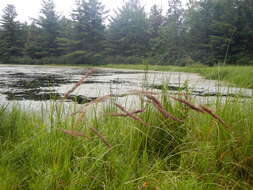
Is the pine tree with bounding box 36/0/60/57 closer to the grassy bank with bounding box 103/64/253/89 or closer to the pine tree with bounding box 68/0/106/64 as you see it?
the pine tree with bounding box 68/0/106/64

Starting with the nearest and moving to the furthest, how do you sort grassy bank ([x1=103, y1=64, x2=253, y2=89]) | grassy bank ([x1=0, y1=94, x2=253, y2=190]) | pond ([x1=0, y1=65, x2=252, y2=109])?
grassy bank ([x1=0, y1=94, x2=253, y2=190]), pond ([x1=0, y1=65, x2=252, y2=109]), grassy bank ([x1=103, y1=64, x2=253, y2=89])

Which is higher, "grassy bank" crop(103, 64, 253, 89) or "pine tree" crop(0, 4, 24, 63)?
"pine tree" crop(0, 4, 24, 63)

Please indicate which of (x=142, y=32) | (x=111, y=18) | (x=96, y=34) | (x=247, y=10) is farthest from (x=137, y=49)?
(x=247, y=10)

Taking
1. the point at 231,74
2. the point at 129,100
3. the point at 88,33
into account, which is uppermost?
the point at 88,33

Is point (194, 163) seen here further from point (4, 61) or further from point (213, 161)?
point (4, 61)

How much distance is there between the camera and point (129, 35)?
22.5 metres

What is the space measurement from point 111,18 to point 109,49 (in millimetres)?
5562

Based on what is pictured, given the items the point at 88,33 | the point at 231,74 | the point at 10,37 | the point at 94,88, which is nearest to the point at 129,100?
the point at 94,88

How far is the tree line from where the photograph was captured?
57.1 ft

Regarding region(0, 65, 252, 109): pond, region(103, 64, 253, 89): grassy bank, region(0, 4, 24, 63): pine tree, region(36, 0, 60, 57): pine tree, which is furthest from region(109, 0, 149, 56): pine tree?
region(0, 65, 252, 109): pond

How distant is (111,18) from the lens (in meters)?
24.8

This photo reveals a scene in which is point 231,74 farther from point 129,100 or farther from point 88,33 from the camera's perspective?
point 88,33

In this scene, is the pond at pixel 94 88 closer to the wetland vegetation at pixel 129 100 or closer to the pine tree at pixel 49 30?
the wetland vegetation at pixel 129 100

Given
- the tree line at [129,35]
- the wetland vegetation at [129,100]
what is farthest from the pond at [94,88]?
the tree line at [129,35]
